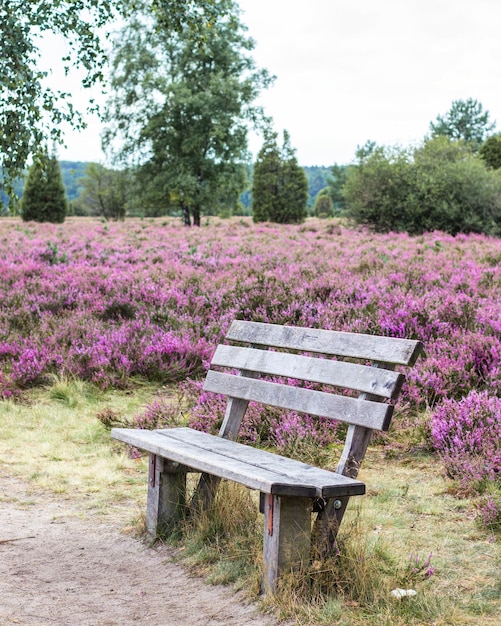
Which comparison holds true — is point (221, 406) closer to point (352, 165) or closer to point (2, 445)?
point (2, 445)

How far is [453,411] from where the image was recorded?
5.78 m

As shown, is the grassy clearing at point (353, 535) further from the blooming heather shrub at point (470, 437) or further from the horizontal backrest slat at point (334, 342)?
the horizontal backrest slat at point (334, 342)

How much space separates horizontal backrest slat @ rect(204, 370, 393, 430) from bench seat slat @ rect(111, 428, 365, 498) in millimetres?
281

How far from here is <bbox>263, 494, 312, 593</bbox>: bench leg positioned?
327 cm

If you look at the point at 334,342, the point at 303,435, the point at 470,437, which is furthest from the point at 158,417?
the point at 334,342

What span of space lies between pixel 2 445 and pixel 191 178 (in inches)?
1324

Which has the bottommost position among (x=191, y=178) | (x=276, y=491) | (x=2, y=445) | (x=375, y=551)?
(x=2, y=445)

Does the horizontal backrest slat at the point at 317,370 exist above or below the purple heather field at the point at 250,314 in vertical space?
above

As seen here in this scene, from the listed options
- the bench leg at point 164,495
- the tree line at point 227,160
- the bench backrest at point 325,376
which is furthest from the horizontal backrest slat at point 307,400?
the tree line at point 227,160

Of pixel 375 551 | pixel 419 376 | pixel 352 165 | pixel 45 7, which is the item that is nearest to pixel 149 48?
pixel 352 165

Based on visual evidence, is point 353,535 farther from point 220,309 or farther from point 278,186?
point 278,186

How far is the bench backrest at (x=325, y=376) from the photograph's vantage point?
3.49 m

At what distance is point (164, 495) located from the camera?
166 inches

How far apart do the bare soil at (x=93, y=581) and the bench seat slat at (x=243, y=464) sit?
56 cm
